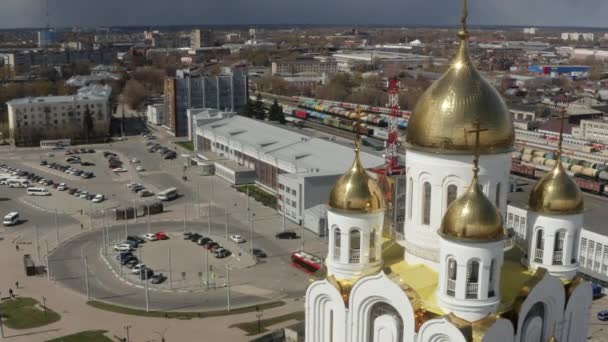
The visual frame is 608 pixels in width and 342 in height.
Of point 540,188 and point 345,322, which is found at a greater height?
point 540,188

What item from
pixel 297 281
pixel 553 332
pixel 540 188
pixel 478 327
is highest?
pixel 540 188

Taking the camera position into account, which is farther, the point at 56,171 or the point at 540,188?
the point at 56,171

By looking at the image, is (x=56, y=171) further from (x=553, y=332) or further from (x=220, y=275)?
(x=553, y=332)

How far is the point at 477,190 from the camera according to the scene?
13.8 metres

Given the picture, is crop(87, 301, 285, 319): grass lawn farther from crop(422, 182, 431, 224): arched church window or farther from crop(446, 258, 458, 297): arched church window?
crop(446, 258, 458, 297): arched church window

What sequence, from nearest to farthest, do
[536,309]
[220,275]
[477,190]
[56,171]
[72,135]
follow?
1. [477,190]
2. [536,309]
3. [220,275]
4. [56,171]
5. [72,135]

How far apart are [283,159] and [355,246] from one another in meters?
30.6

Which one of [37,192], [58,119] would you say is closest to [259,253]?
[37,192]

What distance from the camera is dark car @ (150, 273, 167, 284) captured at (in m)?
31.5

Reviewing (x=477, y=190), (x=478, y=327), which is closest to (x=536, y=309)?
(x=478, y=327)

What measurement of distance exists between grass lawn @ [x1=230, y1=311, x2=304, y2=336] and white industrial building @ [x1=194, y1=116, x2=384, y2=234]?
36.5 ft

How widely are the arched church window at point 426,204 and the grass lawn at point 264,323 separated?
1200 cm

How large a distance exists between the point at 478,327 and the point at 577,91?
10266cm

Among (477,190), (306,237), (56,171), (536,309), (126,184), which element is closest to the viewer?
(477,190)
